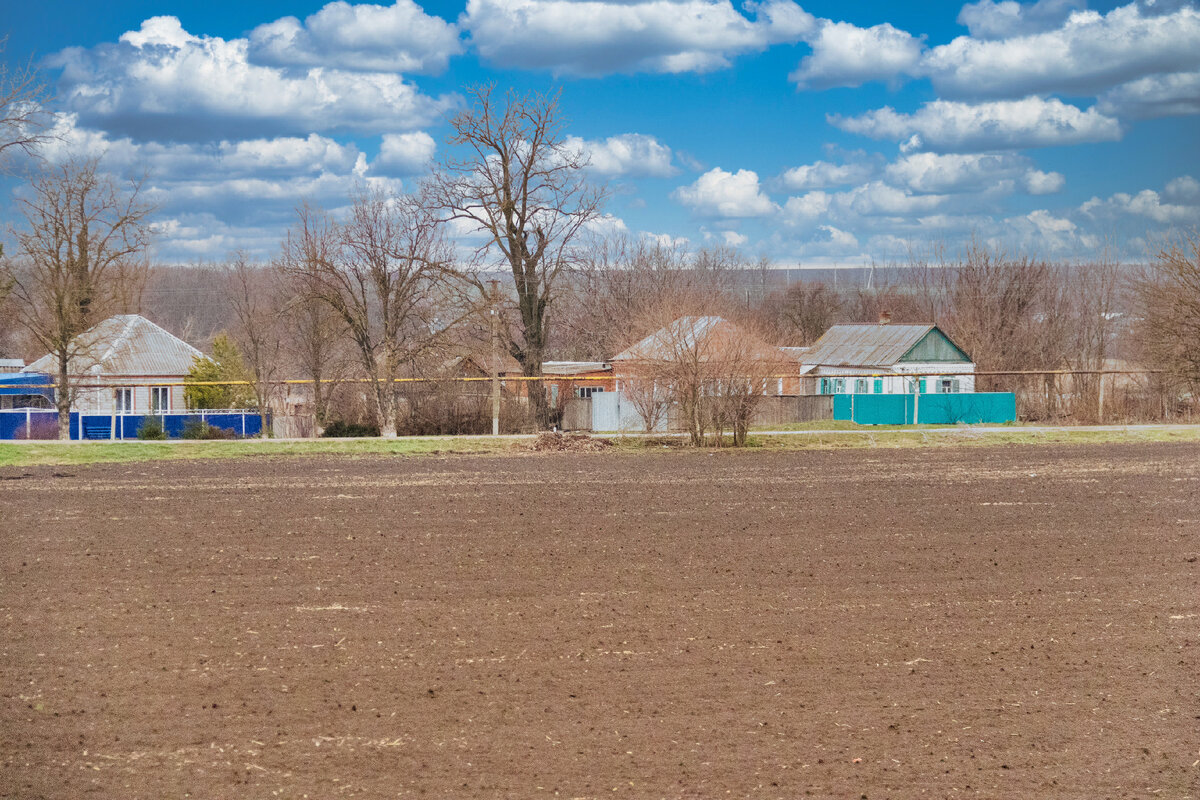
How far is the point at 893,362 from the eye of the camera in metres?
50.2

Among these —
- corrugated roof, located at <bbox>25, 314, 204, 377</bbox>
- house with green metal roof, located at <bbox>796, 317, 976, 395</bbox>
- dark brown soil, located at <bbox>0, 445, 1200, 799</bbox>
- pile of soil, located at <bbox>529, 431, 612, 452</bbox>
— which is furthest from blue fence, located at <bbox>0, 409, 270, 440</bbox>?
house with green metal roof, located at <bbox>796, 317, 976, 395</bbox>

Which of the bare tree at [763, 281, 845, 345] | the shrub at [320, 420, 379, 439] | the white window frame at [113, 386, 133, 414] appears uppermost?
the bare tree at [763, 281, 845, 345]

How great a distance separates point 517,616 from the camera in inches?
377

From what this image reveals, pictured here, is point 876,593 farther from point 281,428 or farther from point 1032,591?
point 281,428

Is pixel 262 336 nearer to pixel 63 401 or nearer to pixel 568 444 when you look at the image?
pixel 63 401

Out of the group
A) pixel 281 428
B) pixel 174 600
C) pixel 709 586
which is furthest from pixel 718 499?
pixel 281 428

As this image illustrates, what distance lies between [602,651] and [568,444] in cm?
2125

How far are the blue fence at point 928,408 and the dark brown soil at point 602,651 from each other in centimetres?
2404

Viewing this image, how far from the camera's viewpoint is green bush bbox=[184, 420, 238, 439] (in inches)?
1307

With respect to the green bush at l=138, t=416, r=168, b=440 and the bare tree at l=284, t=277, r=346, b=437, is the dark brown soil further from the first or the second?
the bare tree at l=284, t=277, r=346, b=437

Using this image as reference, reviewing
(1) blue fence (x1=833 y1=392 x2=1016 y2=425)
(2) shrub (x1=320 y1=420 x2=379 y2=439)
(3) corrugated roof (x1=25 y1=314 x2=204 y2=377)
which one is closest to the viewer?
(2) shrub (x1=320 y1=420 x2=379 y2=439)

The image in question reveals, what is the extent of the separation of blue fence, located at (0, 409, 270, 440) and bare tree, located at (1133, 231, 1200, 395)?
3205cm

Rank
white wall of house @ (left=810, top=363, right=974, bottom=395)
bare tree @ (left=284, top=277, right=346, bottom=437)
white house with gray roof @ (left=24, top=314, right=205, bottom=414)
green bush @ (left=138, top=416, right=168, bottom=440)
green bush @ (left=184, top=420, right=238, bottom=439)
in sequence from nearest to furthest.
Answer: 1. green bush @ (left=184, top=420, right=238, bottom=439)
2. green bush @ (left=138, top=416, right=168, bottom=440)
3. bare tree @ (left=284, top=277, right=346, bottom=437)
4. white house with gray roof @ (left=24, top=314, right=205, bottom=414)
5. white wall of house @ (left=810, top=363, right=974, bottom=395)

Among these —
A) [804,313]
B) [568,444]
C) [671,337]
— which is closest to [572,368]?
[568,444]
